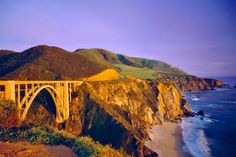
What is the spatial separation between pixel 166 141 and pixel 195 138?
6.44 meters

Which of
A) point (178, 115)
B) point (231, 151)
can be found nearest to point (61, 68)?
point (178, 115)

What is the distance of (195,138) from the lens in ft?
190

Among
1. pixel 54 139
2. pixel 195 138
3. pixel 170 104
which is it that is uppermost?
pixel 54 139

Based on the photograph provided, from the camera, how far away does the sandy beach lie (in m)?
48.6

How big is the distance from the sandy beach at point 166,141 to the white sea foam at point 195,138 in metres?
1.40

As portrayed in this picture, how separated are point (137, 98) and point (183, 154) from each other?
34337 millimetres

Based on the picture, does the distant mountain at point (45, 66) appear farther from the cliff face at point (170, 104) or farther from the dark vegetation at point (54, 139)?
the dark vegetation at point (54, 139)

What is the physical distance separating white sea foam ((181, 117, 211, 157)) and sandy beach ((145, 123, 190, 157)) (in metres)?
1.40

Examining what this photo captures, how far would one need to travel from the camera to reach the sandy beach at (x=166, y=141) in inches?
1913

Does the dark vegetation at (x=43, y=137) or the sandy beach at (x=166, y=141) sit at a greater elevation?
the dark vegetation at (x=43, y=137)

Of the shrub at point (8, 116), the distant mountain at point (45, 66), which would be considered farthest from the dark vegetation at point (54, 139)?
the distant mountain at point (45, 66)

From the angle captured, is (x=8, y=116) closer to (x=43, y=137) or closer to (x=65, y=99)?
(x=43, y=137)

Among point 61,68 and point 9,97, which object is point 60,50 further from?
point 9,97

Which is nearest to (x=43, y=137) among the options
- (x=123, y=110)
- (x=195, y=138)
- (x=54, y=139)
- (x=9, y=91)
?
(x=54, y=139)
